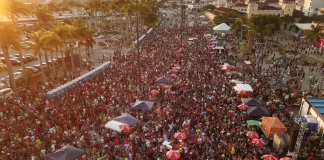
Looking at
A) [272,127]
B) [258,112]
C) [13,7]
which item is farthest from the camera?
[13,7]

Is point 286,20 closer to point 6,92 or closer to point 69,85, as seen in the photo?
point 69,85

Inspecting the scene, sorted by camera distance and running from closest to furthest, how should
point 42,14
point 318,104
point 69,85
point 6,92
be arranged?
point 318,104
point 69,85
point 6,92
point 42,14

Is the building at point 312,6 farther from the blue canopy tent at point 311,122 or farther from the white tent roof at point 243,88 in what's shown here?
the blue canopy tent at point 311,122

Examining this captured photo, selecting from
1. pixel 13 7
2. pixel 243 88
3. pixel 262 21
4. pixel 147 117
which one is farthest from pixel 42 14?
pixel 262 21

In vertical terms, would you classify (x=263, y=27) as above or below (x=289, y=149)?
above

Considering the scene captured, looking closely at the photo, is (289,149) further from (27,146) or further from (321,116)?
(27,146)

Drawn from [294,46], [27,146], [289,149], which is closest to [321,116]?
[289,149]

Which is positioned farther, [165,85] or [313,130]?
[165,85]

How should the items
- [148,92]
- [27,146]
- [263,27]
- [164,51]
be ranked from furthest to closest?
[263,27] < [164,51] < [148,92] < [27,146]
